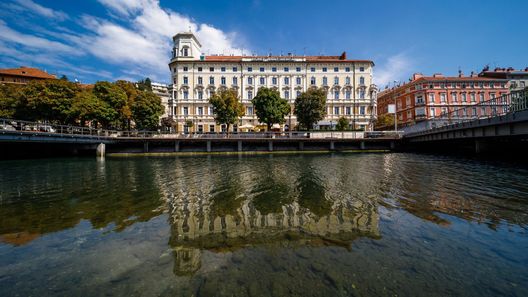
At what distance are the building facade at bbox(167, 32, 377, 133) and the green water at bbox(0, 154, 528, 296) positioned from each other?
54525 mm

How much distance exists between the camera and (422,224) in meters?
6.33

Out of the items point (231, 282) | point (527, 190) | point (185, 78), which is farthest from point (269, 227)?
point (185, 78)

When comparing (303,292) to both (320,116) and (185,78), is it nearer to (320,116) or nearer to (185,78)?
(320,116)

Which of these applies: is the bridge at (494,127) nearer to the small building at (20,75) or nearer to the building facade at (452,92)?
the building facade at (452,92)

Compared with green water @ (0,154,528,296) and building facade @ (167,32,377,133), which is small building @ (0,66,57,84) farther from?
green water @ (0,154,528,296)

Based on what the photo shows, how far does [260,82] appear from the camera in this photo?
208 ft

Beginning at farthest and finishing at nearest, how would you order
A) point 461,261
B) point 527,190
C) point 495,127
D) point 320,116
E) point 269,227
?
point 320,116
point 495,127
point 527,190
point 269,227
point 461,261

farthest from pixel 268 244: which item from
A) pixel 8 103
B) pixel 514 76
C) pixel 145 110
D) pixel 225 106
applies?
pixel 514 76

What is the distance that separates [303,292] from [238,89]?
63213 mm

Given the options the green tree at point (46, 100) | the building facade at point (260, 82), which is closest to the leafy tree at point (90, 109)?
the green tree at point (46, 100)

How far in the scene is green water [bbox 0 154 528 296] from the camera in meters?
3.78

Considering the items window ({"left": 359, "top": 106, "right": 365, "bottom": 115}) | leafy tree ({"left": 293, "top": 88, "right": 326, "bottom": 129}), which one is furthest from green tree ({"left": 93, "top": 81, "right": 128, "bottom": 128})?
window ({"left": 359, "top": 106, "right": 365, "bottom": 115})

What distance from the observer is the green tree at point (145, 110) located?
48.7 meters

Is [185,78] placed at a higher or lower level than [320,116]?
higher
